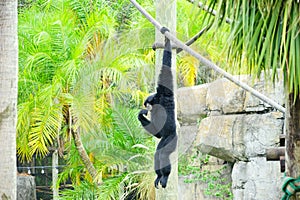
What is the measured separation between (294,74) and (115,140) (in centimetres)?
592

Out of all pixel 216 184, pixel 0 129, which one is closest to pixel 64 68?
pixel 216 184

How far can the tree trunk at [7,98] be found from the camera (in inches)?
152

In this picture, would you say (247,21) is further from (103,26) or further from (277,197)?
(103,26)

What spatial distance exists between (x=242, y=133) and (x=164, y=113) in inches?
136

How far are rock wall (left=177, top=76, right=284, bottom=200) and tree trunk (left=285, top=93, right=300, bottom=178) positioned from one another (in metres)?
4.15

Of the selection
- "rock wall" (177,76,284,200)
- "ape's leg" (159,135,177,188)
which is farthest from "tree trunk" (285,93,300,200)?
"rock wall" (177,76,284,200)

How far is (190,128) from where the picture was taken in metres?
7.75

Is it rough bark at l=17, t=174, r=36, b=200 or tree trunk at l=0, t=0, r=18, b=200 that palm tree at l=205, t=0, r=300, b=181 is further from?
rough bark at l=17, t=174, r=36, b=200

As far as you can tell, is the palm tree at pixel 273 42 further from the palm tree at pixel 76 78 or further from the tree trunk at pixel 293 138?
the palm tree at pixel 76 78

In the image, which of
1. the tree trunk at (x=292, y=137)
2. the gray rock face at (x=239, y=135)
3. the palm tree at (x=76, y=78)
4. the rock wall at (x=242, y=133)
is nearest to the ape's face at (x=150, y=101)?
the tree trunk at (x=292, y=137)

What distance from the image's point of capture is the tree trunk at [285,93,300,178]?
6.67 ft

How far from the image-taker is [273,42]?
195cm

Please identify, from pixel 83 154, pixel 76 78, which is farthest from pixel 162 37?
pixel 83 154

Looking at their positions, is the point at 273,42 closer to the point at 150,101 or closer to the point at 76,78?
the point at 150,101
